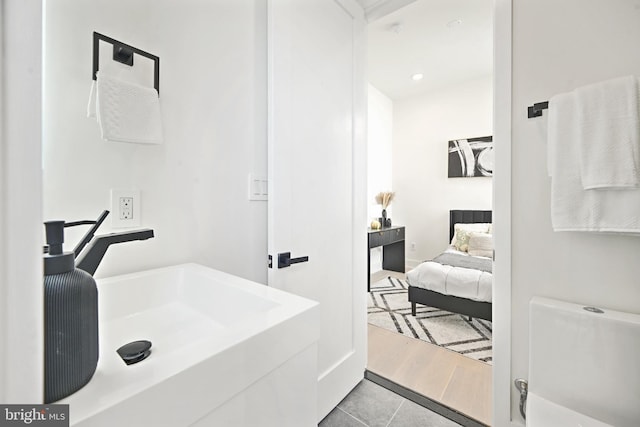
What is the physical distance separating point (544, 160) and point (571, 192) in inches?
7.6

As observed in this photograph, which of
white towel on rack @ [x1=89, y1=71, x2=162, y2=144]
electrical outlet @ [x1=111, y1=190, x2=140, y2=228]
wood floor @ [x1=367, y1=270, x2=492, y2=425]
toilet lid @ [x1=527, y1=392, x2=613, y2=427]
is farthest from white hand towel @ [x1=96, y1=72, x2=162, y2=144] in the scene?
wood floor @ [x1=367, y1=270, x2=492, y2=425]

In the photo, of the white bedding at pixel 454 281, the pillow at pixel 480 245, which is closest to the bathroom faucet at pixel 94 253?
the white bedding at pixel 454 281

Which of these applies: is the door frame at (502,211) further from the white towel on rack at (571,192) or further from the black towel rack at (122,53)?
the black towel rack at (122,53)

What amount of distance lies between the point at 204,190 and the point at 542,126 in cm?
149

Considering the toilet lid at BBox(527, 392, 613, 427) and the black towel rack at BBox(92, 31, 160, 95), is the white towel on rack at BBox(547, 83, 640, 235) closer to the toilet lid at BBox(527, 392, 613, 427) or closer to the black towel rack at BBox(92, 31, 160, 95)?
the toilet lid at BBox(527, 392, 613, 427)

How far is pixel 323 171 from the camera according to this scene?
4.83 ft

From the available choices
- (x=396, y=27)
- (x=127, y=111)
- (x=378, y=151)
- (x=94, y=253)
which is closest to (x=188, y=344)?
(x=94, y=253)

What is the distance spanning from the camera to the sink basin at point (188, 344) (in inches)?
15.2

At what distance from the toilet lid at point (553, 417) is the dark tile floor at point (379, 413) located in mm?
512

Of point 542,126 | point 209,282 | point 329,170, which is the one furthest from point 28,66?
point 542,126

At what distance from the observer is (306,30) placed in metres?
1.35

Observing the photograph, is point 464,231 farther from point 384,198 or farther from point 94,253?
point 94,253

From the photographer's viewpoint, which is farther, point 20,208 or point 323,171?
point 323,171

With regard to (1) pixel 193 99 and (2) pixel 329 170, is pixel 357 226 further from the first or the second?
(1) pixel 193 99
